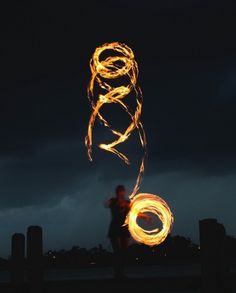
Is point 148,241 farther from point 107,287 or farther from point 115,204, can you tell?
point 107,287

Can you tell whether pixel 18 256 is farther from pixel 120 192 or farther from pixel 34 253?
pixel 120 192

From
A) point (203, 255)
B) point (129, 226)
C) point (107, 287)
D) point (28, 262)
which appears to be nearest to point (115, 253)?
point (129, 226)

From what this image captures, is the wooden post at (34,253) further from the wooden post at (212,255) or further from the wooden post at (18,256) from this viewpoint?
the wooden post at (212,255)

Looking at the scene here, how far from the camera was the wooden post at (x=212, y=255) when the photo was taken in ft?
35.2

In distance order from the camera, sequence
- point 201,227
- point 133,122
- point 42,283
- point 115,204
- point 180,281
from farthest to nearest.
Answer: point 133,122 → point 115,204 → point 42,283 → point 180,281 → point 201,227

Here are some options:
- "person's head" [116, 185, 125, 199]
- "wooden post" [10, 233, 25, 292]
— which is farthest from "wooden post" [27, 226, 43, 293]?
"wooden post" [10, 233, 25, 292]

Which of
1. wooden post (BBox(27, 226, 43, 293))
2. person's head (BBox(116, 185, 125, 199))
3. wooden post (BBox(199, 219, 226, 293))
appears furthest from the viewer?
person's head (BBox(116, 185, 125, 199))

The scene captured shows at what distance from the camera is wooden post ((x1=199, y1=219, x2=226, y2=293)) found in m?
10.7

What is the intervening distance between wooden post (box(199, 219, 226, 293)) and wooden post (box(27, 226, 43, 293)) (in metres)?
4.38

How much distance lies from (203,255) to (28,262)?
4958 mm

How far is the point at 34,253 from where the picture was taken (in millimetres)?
13961

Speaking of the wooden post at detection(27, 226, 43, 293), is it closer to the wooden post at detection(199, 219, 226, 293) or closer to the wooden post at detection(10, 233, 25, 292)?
the wooden post at detection(10, 233, 25, 292)

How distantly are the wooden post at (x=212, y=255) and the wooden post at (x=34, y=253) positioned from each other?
438 centimetres

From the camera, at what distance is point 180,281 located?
37.8ft
